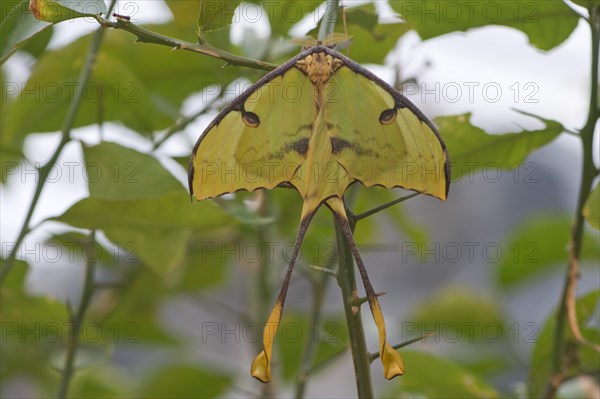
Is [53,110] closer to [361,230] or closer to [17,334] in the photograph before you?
[17,334]

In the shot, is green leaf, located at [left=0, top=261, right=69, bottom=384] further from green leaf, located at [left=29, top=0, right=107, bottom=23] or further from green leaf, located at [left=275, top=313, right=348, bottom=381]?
green leaf, located at [left=29, top=0, right=107, bottom=23]

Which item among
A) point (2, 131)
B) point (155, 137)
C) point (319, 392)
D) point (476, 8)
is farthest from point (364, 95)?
point (319, 392)

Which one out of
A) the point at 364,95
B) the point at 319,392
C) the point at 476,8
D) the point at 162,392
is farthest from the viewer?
the point at 319,392

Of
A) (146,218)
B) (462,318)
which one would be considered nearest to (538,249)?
(462,318)

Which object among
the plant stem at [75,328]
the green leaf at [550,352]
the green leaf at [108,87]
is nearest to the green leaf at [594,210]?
the green leaf at [550,352]

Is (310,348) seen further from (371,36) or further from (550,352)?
(371,36)

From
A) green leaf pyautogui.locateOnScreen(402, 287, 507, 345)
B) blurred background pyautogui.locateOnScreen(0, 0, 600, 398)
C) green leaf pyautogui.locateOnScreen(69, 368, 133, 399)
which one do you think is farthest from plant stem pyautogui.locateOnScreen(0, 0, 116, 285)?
green leaf pyautogui.locateOnScreen(402, 287, 507, 345)

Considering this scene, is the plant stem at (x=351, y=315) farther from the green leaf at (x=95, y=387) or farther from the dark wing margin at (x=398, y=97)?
the green leaf at (x=95, y=387)
